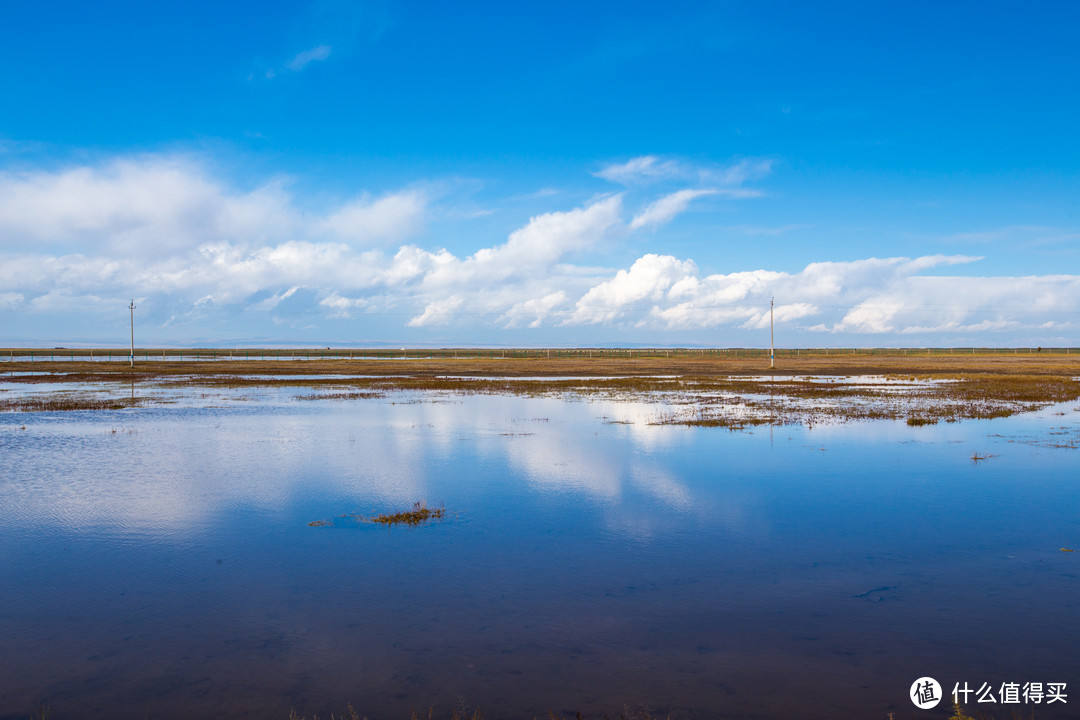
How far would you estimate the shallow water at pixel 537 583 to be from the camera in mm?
7285

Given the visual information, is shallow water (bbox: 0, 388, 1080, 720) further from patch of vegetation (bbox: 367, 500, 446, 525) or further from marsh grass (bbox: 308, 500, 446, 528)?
patch of vegetation (bbox: 367, 500, 446, 525)

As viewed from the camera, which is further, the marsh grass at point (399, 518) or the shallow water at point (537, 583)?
the marsh grass at point (399, 518)

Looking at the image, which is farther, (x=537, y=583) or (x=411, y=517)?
(x=411, y=517)

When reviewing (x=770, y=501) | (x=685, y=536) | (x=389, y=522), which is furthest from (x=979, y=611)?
(x=389, y=522)

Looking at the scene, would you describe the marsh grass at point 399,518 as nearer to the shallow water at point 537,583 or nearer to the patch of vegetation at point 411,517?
the patch of vegetation at point 411,517

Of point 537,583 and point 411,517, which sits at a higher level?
point 411,517

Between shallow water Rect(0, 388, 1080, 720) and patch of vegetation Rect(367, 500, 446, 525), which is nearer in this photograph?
shallow water Rect(0, 388, 1080, 720)

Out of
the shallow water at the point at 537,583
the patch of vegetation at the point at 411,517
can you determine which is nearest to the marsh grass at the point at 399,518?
the patch of vegetation at the point at 411,517

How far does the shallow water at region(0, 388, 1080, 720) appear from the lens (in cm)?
729

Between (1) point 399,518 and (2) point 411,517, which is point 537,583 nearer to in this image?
(2) point 411,517

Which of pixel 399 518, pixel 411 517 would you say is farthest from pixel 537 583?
pixel 399 518

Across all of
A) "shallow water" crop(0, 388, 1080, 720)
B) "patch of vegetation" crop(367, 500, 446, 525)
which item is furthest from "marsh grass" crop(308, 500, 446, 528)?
"shallow water" crop(0, 388, 1080, 720)

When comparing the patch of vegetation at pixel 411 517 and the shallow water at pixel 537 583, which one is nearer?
the shallow water at pixel 537 583

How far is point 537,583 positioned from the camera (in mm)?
10234
